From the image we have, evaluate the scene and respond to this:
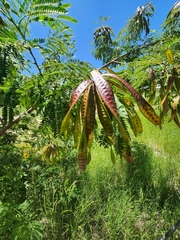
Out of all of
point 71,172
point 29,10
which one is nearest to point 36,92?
point 29,10

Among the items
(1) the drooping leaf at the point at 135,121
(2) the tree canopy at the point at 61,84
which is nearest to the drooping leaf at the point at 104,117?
(2) the tree canopy at the point at 61,84

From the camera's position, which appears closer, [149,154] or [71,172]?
[71,172]

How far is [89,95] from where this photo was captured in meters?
0.30

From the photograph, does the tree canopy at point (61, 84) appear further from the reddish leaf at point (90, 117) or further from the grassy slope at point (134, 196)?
the grassy slope at point (134, 196)

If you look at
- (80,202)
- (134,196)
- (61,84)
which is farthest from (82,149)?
(134,196)

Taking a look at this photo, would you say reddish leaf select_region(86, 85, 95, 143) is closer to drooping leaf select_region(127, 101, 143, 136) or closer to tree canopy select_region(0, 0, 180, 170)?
tree canopy select_region(0, 0, 180, 170)

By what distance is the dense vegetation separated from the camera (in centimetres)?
34

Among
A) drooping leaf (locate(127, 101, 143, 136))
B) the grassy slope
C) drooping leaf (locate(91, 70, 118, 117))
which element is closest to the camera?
drooping leaf (locate(91, 70, 118, 117))

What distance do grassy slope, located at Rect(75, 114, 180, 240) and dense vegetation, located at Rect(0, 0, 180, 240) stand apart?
0.5 inches

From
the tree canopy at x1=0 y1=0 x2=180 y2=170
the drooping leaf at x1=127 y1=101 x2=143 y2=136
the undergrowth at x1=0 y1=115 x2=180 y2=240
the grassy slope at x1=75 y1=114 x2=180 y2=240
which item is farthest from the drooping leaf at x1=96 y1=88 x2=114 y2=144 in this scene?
the undergrowth at x1=0 y1=115 x2=180 y2=240

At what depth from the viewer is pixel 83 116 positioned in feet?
0.99

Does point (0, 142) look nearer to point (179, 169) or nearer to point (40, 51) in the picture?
point (40, 51)

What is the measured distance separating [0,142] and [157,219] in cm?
137

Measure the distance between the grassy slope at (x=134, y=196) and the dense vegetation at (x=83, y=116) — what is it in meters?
0.01
